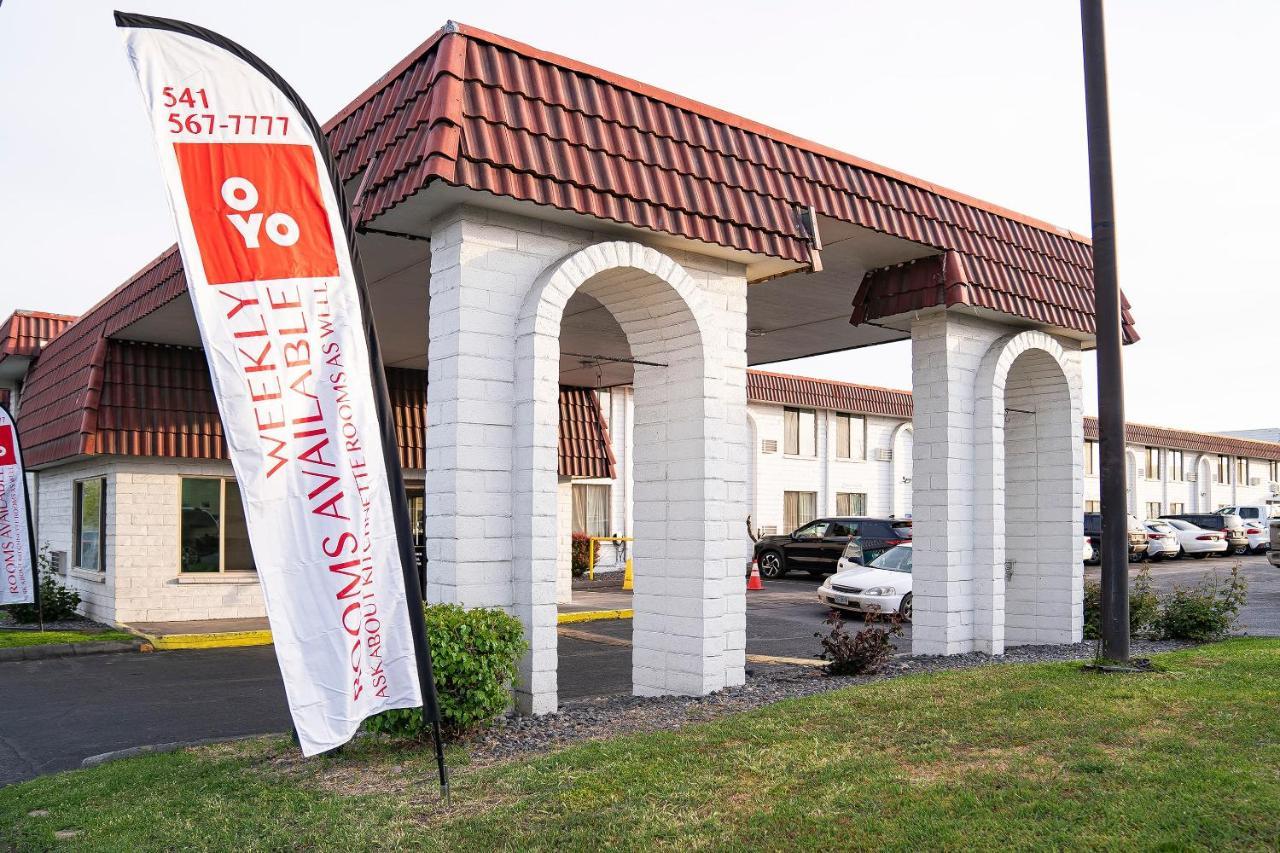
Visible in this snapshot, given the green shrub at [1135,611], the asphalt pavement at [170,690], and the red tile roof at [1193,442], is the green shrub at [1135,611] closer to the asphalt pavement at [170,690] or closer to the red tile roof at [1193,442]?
the asphalt pavement at [170,690]

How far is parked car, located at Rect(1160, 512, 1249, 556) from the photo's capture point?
117 ft

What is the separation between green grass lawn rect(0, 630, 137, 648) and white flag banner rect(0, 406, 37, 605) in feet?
2.03

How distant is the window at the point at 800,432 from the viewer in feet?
107

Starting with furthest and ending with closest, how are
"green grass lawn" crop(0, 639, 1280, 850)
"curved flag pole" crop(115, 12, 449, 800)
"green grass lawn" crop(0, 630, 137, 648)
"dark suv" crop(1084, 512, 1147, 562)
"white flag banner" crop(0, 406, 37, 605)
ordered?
1. "dark suv" crop(1084, 512, 1147, 562)
2. "white flag banner" crop(0, 406, 37, 605)
3. "green grass lawn" crop(0, 630, 137, 648)
4. "curved flag pole" crop(115, 12, 449, 800)
5. "green grass lawn" crop(0, 639, 1280, 850)

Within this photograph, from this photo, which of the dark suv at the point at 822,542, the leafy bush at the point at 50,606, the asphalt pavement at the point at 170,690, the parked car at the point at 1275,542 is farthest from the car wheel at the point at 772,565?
the leafy bush at the point at 50,606

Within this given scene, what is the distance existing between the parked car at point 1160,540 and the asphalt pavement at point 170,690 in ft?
57.7

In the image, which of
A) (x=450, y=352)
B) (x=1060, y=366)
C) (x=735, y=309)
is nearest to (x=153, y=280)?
(x=450, y=352)

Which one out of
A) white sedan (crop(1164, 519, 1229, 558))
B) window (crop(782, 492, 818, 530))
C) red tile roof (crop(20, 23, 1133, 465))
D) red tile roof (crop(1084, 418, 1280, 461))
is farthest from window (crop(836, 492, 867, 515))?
red tile roof (crop(20, 23, 1133, 465))

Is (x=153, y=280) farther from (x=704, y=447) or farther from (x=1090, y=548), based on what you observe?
(x=1090, y=548)

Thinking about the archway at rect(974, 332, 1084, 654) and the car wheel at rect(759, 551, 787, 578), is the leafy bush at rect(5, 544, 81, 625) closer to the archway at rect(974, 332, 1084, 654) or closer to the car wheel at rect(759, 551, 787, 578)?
the archway at rect(974, 332, 1084, 654)

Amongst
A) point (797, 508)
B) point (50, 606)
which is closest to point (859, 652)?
point (50, 606)

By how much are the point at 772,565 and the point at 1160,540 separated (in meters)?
14.7

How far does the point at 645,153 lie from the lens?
8156mm

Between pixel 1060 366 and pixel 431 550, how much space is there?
819 centimetres
